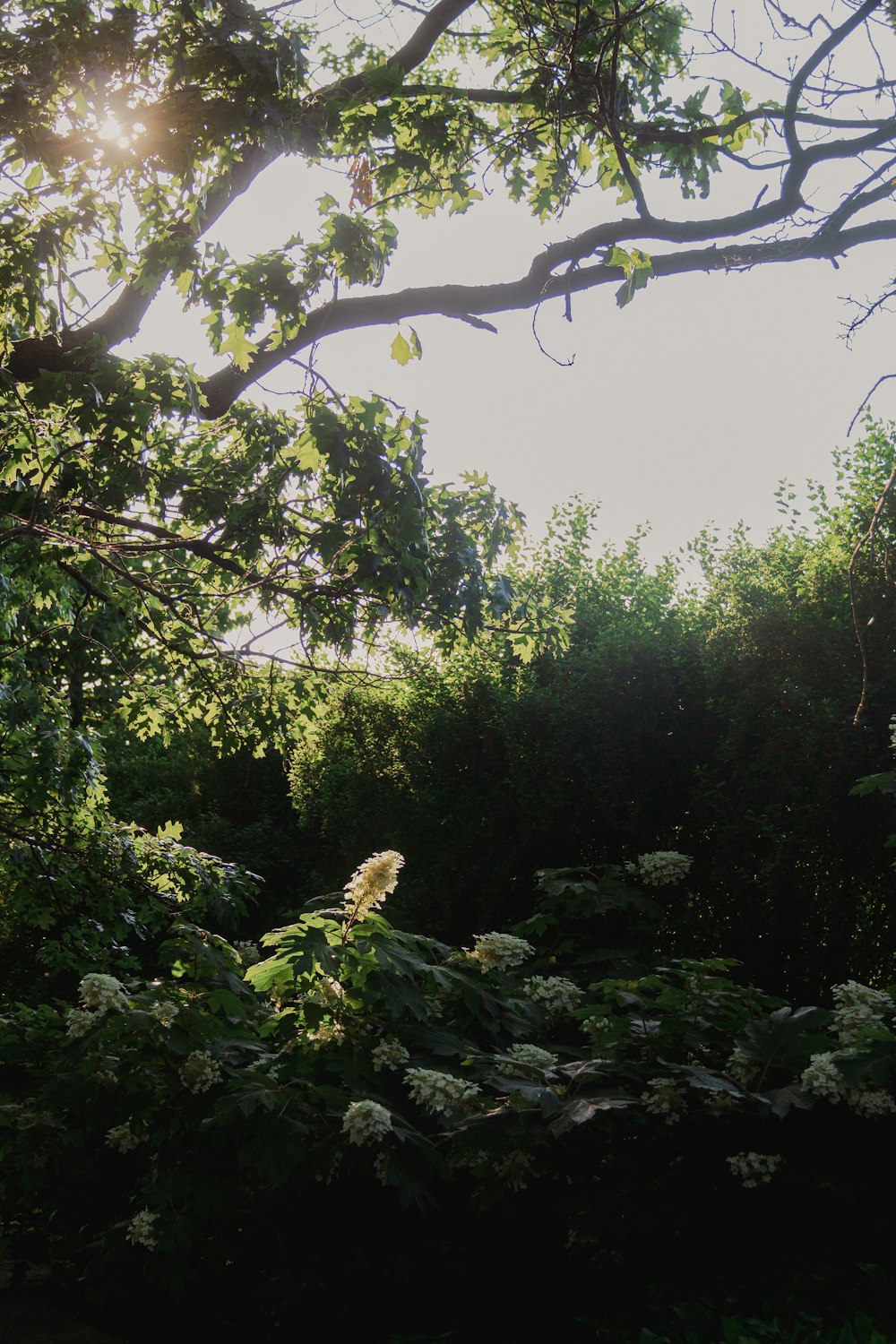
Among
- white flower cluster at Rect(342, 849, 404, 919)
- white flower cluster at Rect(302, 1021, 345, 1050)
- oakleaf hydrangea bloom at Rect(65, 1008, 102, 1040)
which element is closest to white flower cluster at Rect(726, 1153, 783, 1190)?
white flower cluster at Rect(302, 1021, 345, 1050)

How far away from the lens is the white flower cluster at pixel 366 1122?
8.64 feet

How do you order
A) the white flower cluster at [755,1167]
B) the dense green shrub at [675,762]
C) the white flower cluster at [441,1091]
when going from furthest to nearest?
the dense green shrub at [675,762] → the white flower cluster at [441,1091] → the white flower cluster at [755,1167]

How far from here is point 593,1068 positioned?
9.07ft

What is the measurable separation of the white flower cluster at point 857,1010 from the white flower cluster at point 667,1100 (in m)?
0.52

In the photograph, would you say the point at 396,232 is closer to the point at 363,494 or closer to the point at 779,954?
the point at 363,494

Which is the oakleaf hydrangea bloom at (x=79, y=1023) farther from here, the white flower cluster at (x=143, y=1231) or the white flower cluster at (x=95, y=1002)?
the white flower cluster at (x=143, y=1231)

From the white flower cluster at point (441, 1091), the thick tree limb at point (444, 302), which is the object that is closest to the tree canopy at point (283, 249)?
the thick tree limb at point (444, 302)

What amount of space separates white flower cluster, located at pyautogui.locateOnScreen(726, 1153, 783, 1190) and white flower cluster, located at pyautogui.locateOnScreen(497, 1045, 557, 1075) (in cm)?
52

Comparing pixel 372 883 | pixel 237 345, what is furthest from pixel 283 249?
pixel 372 883

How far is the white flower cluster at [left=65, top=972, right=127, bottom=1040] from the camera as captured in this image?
3.17 m

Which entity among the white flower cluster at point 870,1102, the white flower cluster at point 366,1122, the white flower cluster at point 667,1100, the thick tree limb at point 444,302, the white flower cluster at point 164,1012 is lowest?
the white flower cluster at point 366,1122

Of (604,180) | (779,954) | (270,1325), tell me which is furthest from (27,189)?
(779,954)

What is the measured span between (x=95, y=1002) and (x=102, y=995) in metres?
0.03

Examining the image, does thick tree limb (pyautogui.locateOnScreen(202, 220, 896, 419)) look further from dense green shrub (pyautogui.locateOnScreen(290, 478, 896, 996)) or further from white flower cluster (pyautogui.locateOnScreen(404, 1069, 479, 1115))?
white flower cluster (pyautogui.locateOnScreen(404, 1069, 479, 1115))
